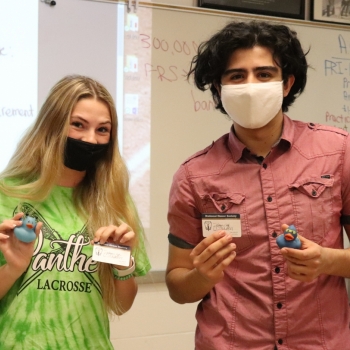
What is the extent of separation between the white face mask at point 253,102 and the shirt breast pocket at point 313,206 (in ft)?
0.78

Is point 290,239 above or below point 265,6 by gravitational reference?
below

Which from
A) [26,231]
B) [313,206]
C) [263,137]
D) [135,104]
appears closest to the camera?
[26,231]

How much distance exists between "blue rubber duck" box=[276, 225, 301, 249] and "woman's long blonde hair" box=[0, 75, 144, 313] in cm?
47

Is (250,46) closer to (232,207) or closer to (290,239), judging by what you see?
(232,207)

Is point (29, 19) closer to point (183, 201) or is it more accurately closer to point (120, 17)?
point (120, 17)

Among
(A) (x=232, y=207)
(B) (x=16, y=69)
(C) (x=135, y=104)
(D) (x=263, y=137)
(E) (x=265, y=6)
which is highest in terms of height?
(E) (x=265, y=6)

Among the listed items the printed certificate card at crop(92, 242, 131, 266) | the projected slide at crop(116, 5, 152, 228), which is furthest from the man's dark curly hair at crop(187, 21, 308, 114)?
the projected slide at crop(116, 5, 152, 228)

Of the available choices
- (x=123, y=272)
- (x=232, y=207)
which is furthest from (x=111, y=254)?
(x=232, y=207)

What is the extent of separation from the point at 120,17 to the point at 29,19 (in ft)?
1.53

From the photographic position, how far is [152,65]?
8.89ft

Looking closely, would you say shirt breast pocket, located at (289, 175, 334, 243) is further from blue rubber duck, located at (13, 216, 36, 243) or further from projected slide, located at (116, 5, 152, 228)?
projected slide, located at (116, 5, 152, 228)

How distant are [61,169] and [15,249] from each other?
0.30 m

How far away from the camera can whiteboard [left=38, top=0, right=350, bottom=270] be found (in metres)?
2.53

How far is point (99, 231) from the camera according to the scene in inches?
55.1
